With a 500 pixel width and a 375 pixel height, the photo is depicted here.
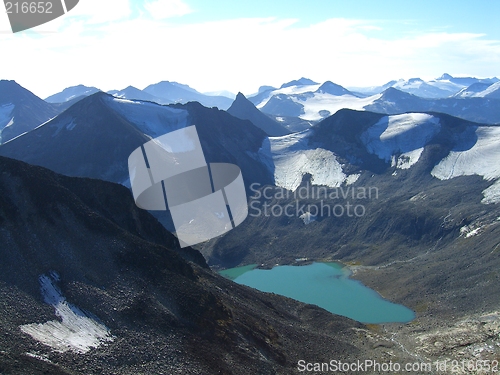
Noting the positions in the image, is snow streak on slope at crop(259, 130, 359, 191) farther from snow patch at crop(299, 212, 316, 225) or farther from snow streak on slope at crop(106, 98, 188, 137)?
snow streak on slope at crop(106, 98, 188, 137)

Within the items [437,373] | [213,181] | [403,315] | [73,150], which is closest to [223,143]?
[213,181]

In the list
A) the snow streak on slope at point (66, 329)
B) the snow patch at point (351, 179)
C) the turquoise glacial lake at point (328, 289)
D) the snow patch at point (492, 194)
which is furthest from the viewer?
the snow patch at point (351, 179)

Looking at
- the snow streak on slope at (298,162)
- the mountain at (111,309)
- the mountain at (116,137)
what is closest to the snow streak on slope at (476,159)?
the snow streak on slope at (298,162)

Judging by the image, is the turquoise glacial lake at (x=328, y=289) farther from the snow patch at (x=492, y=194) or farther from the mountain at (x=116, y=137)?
the mountain at (x=116, y=137)

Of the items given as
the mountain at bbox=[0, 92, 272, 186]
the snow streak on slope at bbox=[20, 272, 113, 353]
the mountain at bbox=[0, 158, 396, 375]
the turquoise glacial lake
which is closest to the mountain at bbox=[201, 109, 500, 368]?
the turquoise glacial lake

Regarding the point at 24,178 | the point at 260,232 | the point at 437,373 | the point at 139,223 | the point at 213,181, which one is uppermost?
the point at 24,178

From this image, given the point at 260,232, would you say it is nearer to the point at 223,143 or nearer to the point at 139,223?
the point at 223,143
